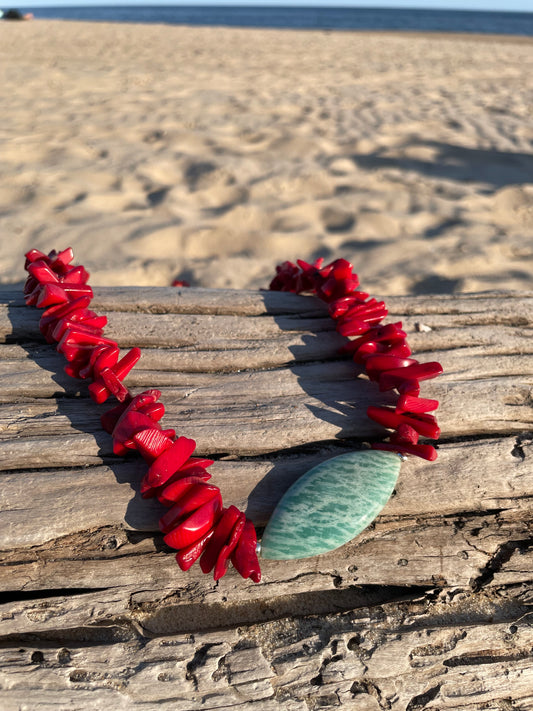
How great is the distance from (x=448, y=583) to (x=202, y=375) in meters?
1.13

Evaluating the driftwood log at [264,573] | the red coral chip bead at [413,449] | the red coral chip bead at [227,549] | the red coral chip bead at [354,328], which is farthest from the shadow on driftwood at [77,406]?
the red coral chip bead at [354,328]

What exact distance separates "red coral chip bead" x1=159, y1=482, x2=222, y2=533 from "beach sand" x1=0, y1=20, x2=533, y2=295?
8.45 feet

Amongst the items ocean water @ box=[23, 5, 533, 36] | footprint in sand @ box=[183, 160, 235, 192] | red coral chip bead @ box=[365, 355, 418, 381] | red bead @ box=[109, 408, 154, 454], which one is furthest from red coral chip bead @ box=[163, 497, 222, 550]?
ocean water @ box=[23, 5, 533, 36]

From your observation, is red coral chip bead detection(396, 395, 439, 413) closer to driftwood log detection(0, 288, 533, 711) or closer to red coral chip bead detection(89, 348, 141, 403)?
driftwood log detection(0, 288, 533, 711)

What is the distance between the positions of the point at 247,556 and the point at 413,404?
75 cm

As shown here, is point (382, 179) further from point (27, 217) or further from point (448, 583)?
point (448, 583)

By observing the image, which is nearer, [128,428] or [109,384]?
[128,428]

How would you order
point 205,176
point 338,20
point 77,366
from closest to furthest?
point 77,366 → point 205,176 → point 338,20

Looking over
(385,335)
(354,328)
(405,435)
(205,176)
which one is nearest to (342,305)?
(354,328)

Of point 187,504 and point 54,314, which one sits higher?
point 54,314

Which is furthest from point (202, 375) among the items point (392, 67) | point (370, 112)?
point (392, 67)

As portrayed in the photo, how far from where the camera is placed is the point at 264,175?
A: 5.46m

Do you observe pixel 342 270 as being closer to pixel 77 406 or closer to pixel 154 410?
pixel 154 410

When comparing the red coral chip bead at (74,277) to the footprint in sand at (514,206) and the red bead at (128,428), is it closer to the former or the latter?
the red bead at (128,428)
